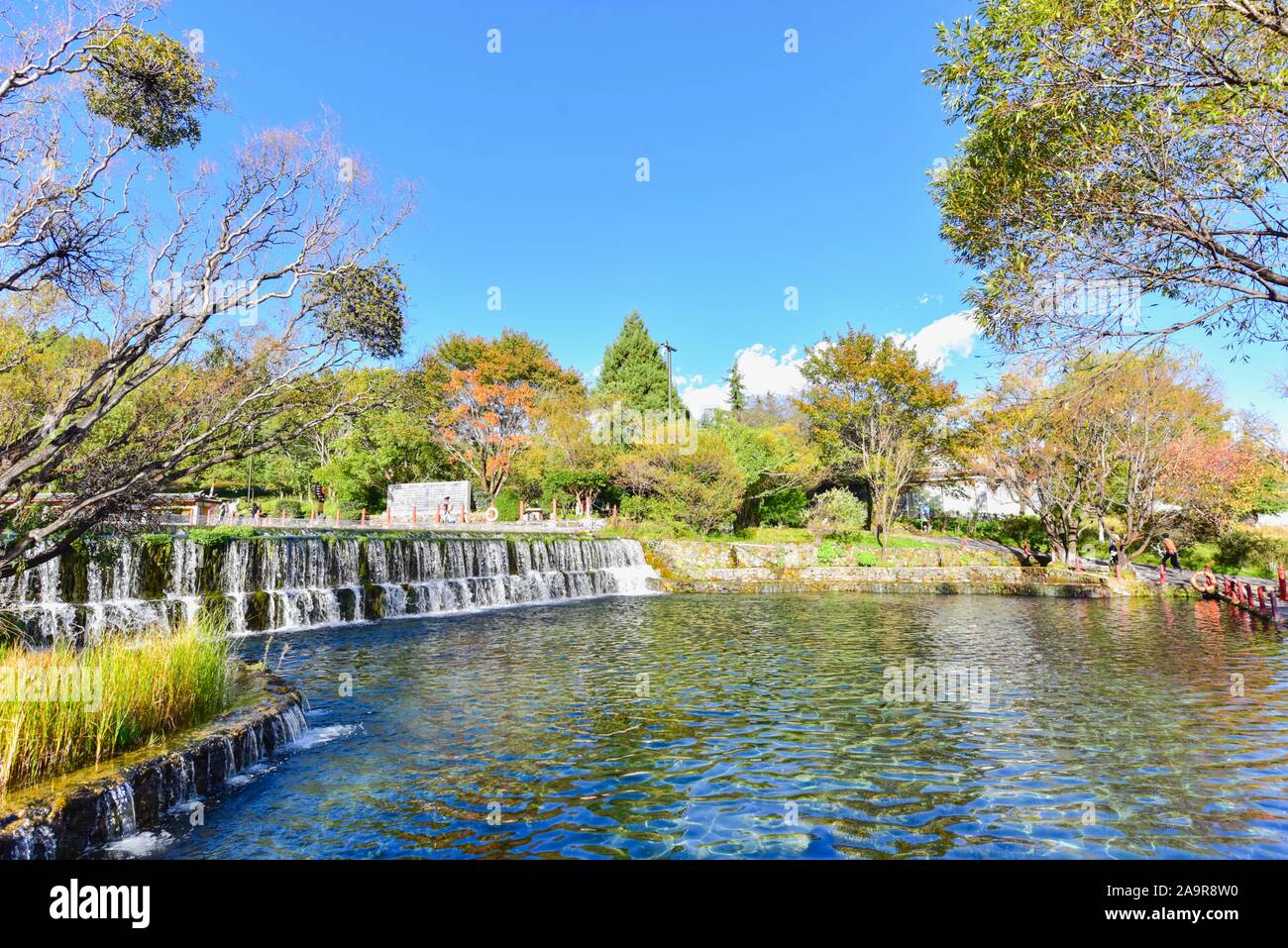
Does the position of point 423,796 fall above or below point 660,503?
below

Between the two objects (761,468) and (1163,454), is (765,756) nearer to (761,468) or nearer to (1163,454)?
(1163,454)

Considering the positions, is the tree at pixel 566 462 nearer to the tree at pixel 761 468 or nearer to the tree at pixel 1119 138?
the tree at pixel 761 468

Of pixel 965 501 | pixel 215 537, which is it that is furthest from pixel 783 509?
pixel 215 537

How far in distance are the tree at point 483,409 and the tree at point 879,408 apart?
17.6 m

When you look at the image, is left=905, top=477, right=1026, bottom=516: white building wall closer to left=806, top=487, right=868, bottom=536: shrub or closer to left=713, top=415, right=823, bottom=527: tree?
left=713, top=415, right=823, bottom=527: tree

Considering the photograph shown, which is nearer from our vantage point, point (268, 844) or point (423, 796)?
point (268, 844)

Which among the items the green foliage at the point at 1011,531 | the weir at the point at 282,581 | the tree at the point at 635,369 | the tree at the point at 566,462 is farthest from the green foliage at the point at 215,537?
the tree at the point at 635,369

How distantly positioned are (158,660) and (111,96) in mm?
6609

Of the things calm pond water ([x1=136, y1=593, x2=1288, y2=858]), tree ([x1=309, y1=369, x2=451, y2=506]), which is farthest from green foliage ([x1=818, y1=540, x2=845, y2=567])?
tree ([x1=309, y1=369, x2=451, y2=506])

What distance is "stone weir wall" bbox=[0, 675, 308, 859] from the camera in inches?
171

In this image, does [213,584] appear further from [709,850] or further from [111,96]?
[709,850]

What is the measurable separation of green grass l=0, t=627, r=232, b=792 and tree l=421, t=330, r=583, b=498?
32568 millimetres

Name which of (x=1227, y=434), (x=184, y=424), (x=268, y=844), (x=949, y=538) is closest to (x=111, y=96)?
(x=184, y=424)
